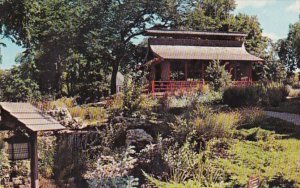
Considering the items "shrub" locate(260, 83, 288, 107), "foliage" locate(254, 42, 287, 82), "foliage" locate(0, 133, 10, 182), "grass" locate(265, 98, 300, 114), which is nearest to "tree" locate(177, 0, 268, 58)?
"foliage" locate(254, 42, 287, 82)

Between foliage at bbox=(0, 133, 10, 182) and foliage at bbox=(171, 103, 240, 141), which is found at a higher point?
foliage at bbox=(171, 103, 240, 141)

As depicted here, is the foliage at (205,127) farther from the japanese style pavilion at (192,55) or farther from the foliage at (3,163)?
the japanese style pavilion at (192,55)

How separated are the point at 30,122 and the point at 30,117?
19 cm

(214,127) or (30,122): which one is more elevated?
(30,122)

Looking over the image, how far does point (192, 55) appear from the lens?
2894cm

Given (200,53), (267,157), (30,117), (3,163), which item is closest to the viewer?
(30,117)

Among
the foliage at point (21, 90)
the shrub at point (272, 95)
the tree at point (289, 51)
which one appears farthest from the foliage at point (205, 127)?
the tree at point (289, 51)

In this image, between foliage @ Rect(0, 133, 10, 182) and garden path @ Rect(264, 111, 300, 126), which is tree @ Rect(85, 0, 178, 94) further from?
foliage @ Rect(0, 133, 10, 182)

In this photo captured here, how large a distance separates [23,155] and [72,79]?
95.4 feet

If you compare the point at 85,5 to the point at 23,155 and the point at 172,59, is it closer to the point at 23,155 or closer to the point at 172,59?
the point at 172,59

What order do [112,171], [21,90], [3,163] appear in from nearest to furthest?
[3,163], [112,171], [21,90]

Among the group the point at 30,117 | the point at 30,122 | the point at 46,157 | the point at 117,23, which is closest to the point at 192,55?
the point at 117,23

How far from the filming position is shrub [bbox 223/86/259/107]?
18922 millimetres

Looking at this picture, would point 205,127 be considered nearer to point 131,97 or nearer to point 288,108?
point 131,97
